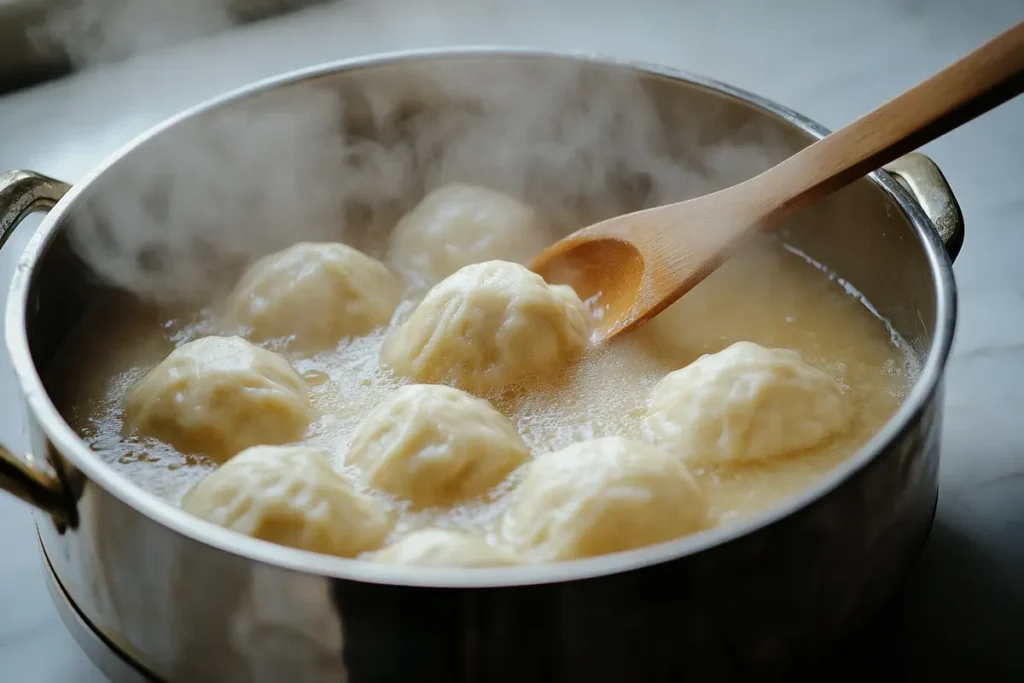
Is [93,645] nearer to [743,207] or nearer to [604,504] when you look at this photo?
[604,504]

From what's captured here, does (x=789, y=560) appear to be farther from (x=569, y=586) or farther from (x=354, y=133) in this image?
(x=354, y=133)

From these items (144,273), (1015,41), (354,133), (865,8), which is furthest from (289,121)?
(865,8)

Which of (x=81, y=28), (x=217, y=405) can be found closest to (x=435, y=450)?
(x=217, y=405)

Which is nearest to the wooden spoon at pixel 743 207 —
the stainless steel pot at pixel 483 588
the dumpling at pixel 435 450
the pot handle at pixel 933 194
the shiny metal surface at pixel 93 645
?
the pot handle at pixel 933 194

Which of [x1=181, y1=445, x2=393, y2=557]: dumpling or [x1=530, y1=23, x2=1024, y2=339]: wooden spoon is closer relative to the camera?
[x1=181, y1=445, x2=393, y2=557]: dumpling

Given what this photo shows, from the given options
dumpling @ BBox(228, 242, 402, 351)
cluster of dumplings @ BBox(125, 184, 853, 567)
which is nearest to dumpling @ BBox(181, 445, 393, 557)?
cluster of dumplings @ BBox(125, 184, 853, 567)

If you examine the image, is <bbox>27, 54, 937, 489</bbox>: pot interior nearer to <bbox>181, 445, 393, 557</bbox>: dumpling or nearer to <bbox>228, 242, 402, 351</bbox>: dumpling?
<bbox>228, 242, 402, 351</bbox>: dumpling
